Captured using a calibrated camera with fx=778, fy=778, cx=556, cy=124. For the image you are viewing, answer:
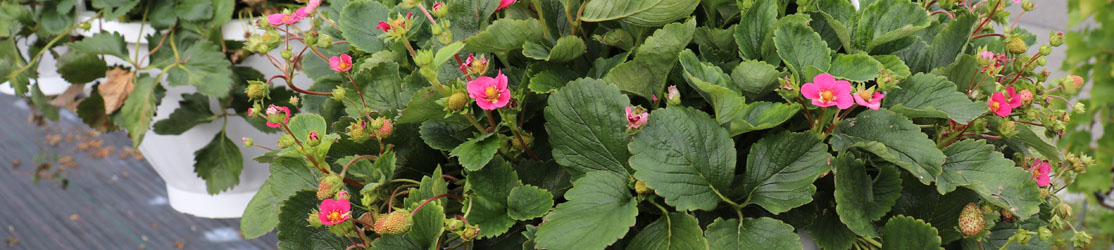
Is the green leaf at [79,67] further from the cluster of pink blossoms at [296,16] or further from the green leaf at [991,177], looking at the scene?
the green leaf at [991,177]

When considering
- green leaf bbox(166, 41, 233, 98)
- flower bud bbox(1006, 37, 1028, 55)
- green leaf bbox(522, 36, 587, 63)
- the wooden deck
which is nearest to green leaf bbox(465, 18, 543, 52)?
green leaf bbox(522, 36, 587, 63)

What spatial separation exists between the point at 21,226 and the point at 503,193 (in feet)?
4.93

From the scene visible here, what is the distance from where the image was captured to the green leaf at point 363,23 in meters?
0.65

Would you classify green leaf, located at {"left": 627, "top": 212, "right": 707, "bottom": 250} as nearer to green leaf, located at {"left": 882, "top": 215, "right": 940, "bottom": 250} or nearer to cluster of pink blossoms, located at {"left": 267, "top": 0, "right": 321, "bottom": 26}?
green leaf, located at {"left": 882, "top": 215, "right": 940, "bottom": 250}

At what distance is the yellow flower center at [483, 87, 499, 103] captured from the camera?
1.66ft

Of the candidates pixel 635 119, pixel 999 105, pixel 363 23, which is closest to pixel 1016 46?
pixel 999 105

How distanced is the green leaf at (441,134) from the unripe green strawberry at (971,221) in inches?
13.6

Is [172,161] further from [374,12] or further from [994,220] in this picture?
[994,220]

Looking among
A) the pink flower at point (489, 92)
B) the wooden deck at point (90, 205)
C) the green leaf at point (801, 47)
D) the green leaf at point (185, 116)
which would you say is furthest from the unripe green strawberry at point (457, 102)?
the wooden deck at point (90, 205)

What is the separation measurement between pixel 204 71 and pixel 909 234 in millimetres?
890

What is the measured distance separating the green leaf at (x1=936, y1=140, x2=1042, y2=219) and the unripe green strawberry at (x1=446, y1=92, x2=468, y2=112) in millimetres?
306

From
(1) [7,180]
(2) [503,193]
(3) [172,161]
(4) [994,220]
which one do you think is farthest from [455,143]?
(1) [7,180]

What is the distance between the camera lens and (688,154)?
19.8 inches

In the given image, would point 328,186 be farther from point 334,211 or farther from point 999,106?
point 999,106
